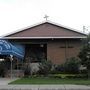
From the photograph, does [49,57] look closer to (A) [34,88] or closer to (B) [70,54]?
(B) [70,54]

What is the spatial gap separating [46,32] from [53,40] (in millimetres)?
1174

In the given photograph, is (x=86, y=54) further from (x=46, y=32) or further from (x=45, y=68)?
(x=46, y=32)

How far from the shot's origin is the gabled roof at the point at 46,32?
37250 millimetres

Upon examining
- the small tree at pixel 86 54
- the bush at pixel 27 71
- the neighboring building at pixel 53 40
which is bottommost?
the bush at pixel 27 71

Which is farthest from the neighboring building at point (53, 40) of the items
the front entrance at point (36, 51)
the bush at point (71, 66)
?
the bush at point (71, 66)

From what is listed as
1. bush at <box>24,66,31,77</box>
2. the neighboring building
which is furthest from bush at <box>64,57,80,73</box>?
bush at <box>24,66,31,77</box>

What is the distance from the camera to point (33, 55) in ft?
127

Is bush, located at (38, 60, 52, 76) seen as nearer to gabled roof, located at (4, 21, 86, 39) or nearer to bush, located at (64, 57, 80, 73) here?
bush, located at (64, 57, 80, 73)

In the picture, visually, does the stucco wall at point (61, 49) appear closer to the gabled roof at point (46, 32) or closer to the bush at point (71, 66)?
the gabled roof at point (46, 32)

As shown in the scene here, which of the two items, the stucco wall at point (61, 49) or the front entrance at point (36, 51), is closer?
the stucco wall at point (61, 49)

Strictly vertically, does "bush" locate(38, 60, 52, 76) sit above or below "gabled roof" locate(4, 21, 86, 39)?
below

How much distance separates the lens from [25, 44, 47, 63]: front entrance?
38.4 meters

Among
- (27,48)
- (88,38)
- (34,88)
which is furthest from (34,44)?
(34,88)

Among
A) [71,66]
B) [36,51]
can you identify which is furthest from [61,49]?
[71,66]
